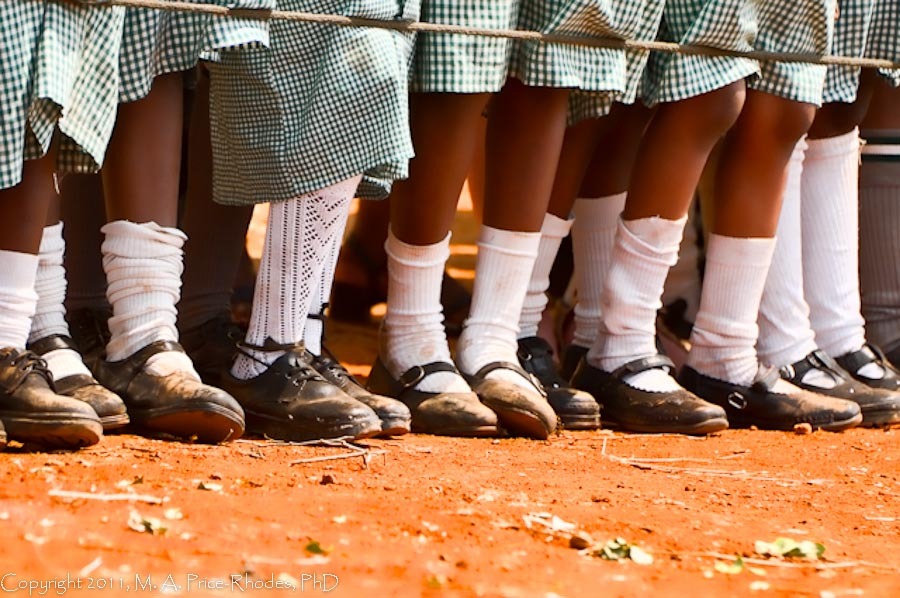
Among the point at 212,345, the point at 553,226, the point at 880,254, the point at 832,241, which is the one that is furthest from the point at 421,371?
the point at 880,254

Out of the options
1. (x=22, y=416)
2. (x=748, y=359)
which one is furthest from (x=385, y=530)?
(x=748, y=359)

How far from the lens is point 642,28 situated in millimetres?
3318

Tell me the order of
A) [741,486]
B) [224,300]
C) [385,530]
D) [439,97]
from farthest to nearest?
1. [224,300]
2. [439,97]
3. [741,486]
4. [385,530]

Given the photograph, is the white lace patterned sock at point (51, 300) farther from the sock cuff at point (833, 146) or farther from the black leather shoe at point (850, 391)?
the sock cuff at point (833, 146)

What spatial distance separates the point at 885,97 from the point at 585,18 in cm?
124

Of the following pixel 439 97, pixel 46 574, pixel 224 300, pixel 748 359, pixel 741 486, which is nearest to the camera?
pixel 46 574

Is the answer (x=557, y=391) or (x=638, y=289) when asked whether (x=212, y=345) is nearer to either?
(x=557, y=391)

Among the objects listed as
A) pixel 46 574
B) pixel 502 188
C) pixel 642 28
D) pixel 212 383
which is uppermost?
Result: pixel 642 28

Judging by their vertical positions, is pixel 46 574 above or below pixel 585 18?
below

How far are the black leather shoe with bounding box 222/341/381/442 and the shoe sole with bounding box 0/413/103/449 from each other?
443 mm

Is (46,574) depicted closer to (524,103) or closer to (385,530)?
(385,530)

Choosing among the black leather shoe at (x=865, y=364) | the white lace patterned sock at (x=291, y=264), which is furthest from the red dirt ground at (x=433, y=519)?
the black leather shoe at (x=865, y=364)

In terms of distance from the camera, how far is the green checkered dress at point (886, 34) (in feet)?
12.2

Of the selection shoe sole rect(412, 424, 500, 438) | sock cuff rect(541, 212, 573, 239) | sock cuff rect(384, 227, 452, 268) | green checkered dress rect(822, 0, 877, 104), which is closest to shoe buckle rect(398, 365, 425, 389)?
shoe sole rect(412, 424, 500, 438)
